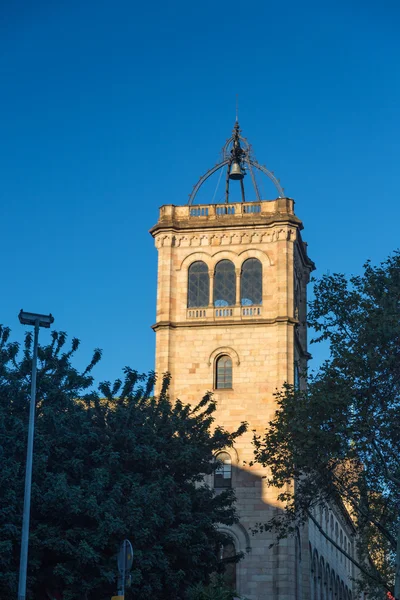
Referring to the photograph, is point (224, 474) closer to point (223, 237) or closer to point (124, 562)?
point (223, 237)

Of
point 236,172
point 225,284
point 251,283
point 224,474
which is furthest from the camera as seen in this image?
point 236,172

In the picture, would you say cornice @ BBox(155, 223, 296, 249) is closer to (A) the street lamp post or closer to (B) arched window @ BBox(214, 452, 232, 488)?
(B) arched window @ BBox(214, 452, 232, 488)

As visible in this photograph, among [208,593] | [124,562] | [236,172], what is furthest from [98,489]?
[236,172]

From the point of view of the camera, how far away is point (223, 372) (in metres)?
53.4

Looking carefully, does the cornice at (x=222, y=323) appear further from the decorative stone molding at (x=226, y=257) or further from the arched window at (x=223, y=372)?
the decorative stone molding at (x=226, y=257)

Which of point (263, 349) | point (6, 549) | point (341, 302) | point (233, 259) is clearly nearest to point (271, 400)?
point (263, 349)

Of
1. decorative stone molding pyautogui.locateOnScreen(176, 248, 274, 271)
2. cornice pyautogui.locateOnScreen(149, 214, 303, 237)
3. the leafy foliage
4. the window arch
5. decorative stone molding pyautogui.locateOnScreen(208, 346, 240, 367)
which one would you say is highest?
cornice pyautogui.locateOnScreen(149, 214, 303, 237)

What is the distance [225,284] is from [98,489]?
2351 cm

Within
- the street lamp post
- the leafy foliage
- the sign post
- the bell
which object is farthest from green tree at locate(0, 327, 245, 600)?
the bell

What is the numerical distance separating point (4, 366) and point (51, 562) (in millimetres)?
6706

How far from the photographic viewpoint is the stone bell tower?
5047 centimetres

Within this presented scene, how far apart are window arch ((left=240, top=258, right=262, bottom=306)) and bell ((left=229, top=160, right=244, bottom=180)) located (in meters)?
4.74

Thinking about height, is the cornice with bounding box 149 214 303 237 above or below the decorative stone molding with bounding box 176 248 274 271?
above

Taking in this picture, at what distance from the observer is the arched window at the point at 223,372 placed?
5300 centimetres
